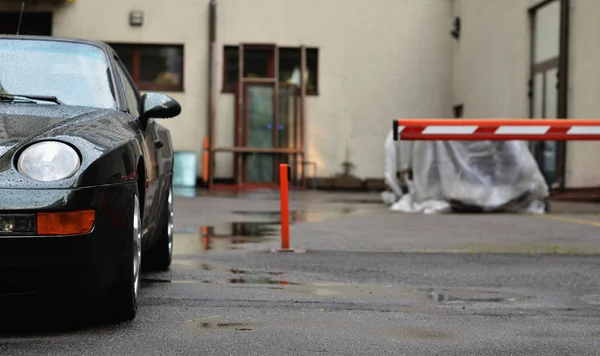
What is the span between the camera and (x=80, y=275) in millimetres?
4164

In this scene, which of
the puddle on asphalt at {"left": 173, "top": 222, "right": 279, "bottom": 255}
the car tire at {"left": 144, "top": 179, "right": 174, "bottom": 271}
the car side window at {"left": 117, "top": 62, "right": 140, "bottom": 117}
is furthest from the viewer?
the puddle on asphalt at {"left": 173, "top": 222, "right": 279, "bottom": 255}

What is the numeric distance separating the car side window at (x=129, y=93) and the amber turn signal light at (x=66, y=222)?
1.59 m

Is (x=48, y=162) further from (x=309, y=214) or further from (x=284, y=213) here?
(x=309, y=214)

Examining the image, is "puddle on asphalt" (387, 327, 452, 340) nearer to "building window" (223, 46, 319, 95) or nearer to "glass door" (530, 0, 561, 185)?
"glass door" (530, 0, 561, 185)

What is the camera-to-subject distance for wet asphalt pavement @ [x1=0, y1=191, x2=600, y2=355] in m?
4.16

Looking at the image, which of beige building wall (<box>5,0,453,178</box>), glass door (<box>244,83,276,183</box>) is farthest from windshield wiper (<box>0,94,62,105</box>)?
beige building wall (<box>5,0,453,178</box>)

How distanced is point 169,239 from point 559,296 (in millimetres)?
2565

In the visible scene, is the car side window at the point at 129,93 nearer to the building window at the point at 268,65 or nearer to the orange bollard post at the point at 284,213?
the orange bollard post at the point at 284,213

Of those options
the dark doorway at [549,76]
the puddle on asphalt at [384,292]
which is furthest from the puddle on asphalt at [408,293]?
the dark doorway at [549,76]

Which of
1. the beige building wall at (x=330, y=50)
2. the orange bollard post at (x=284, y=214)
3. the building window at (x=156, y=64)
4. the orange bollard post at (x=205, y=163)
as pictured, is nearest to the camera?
the orange bollard post at (x=284, y=214)

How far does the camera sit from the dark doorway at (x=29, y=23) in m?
23.2

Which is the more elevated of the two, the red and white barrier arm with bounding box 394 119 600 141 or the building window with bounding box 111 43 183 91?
the building window with bounding box 111 43 183 91

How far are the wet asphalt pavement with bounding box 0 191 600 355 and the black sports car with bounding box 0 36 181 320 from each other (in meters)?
0.26

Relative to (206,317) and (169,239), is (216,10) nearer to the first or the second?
(169,239)
